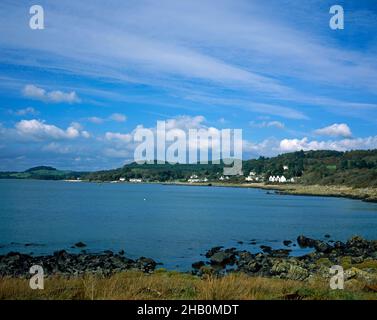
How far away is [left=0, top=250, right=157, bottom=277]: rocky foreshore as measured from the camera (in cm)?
2795

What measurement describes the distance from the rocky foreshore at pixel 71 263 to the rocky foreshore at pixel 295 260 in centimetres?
417

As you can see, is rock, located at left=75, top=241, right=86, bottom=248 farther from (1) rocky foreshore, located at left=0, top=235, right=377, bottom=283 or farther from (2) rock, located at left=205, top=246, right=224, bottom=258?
(2) rock, located at left=205, top=246, right=224, bottom=258

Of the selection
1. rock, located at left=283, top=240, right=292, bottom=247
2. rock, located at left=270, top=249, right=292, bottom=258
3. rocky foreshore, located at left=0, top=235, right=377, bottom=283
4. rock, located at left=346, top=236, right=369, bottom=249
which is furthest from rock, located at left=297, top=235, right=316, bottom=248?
rock, located at left=270, top=249, right=292, bottom=258

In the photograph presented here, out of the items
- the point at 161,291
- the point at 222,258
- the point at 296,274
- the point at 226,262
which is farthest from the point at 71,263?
the point at 161,291

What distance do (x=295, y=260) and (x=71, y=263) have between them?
50.6 ft

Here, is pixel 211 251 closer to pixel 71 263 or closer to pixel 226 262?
pixel 226 262

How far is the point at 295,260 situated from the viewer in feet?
102

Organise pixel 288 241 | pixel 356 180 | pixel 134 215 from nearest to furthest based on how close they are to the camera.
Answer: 1. pixel 288 241
2. pixel 134 215
3. pixel 356 180

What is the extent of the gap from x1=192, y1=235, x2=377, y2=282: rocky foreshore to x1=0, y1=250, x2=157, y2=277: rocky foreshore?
164 inches
